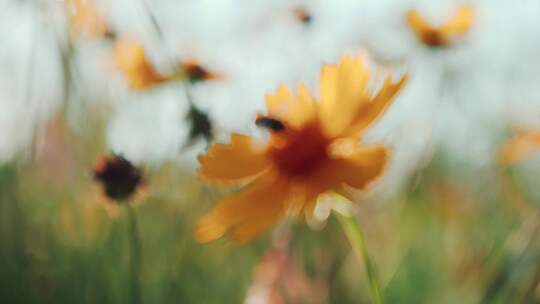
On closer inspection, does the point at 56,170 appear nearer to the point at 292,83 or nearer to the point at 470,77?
the point at 292,83

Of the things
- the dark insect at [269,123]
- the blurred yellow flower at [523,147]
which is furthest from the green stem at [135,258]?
the blurred yellow flower at [523,147]

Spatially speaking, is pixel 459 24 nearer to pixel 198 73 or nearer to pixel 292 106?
pixel 198 73

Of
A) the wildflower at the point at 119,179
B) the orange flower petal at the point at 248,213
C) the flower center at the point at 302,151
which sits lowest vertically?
the wildflower at the point at 119,179

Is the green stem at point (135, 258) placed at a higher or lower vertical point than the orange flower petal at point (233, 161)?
lower

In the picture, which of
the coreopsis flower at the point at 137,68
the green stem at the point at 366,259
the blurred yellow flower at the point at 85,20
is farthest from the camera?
the coreopsis flower at the point at 137,68

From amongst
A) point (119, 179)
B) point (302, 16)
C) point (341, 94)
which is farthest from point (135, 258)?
point (302, 16)

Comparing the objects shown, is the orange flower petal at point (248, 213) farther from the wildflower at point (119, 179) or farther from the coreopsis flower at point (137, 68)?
the coreopsis flower at point (137, 68)

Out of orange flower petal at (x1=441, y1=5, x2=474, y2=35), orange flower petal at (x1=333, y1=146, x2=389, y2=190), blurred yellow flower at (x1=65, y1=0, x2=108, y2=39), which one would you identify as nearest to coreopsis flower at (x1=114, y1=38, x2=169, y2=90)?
blurred yellow flower at (x1=65, y1=0, x2=108, y2=39)

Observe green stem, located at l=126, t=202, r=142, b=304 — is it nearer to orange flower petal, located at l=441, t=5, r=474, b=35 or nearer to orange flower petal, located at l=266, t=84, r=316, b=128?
orange flower petal, located at l=266, t=84, r=316, b=128
